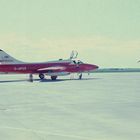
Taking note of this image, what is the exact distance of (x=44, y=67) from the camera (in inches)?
2354

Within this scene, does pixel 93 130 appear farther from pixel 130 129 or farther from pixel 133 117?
pixel 133 117

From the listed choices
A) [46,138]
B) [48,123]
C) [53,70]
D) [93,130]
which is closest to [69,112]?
[48,123]

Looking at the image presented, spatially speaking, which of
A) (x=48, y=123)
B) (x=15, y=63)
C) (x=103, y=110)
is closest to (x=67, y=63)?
(x=15, y=63)

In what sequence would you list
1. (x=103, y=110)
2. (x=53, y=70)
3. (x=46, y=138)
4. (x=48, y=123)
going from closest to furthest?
1. (x=46, y=138)
2. (x=48, y=123)
3. (x=103, y=110)
4. (x=53, y=70)

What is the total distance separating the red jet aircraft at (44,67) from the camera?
56969mm

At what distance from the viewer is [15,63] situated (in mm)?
57812

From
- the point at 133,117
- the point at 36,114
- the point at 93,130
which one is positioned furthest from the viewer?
the point at 36,114

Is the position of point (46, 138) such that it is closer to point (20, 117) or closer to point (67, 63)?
point (20, 117)

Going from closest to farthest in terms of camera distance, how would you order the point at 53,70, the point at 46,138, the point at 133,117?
1. the point at 46,138
2. the point at 133,117
3. the point at 53,70

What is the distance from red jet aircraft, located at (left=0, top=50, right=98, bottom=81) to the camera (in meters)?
57.0

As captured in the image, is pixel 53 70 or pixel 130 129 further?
pixel 53 70

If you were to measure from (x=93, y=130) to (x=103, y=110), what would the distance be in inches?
215

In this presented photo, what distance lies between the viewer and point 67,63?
59156mm

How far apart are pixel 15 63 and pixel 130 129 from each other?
47349 mm
